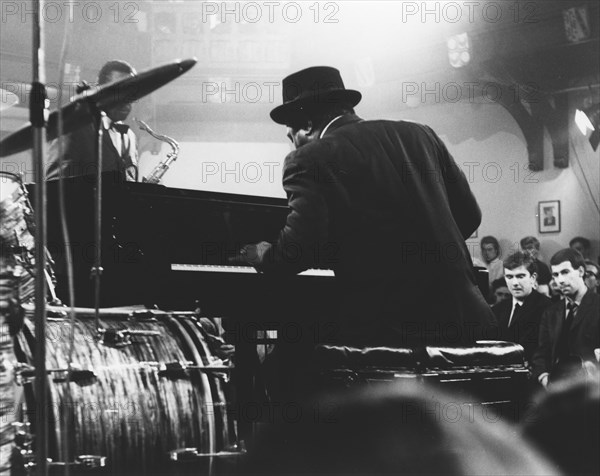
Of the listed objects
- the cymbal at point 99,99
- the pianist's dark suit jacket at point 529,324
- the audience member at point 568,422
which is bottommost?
the audience member at point 568,422

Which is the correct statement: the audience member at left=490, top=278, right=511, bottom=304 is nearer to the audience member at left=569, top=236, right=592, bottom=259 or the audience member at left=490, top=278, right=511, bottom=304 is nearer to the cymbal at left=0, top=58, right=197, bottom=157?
the audience member at left=569, top=236, right=592, bottom=259

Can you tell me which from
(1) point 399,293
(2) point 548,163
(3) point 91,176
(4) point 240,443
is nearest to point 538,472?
(1) point 399,293

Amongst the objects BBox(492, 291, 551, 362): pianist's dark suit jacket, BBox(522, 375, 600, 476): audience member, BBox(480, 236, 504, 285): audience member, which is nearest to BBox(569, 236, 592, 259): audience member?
BBox(480, 236, 504, 285): audience member

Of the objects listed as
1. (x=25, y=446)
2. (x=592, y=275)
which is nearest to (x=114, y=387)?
(x=25, y=446)

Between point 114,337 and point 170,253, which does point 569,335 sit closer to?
point 170,253

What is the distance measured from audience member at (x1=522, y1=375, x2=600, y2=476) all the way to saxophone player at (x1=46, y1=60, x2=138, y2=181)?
2634mm

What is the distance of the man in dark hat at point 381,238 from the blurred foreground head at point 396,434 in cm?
25

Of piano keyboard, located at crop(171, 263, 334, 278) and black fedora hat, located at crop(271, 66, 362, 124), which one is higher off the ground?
black fedora hat, located at crop(271, 66, 362, 124)

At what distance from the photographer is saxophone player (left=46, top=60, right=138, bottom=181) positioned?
456 centimetres

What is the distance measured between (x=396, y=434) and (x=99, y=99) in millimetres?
1470

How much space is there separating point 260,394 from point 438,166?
49.5 inches

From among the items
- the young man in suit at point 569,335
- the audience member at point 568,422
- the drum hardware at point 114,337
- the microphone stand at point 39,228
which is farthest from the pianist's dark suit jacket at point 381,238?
the young man in suit at point 569,335

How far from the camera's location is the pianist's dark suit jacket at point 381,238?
284 cm

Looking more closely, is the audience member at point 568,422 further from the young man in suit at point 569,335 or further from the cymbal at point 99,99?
the cymbal at point 99,99
